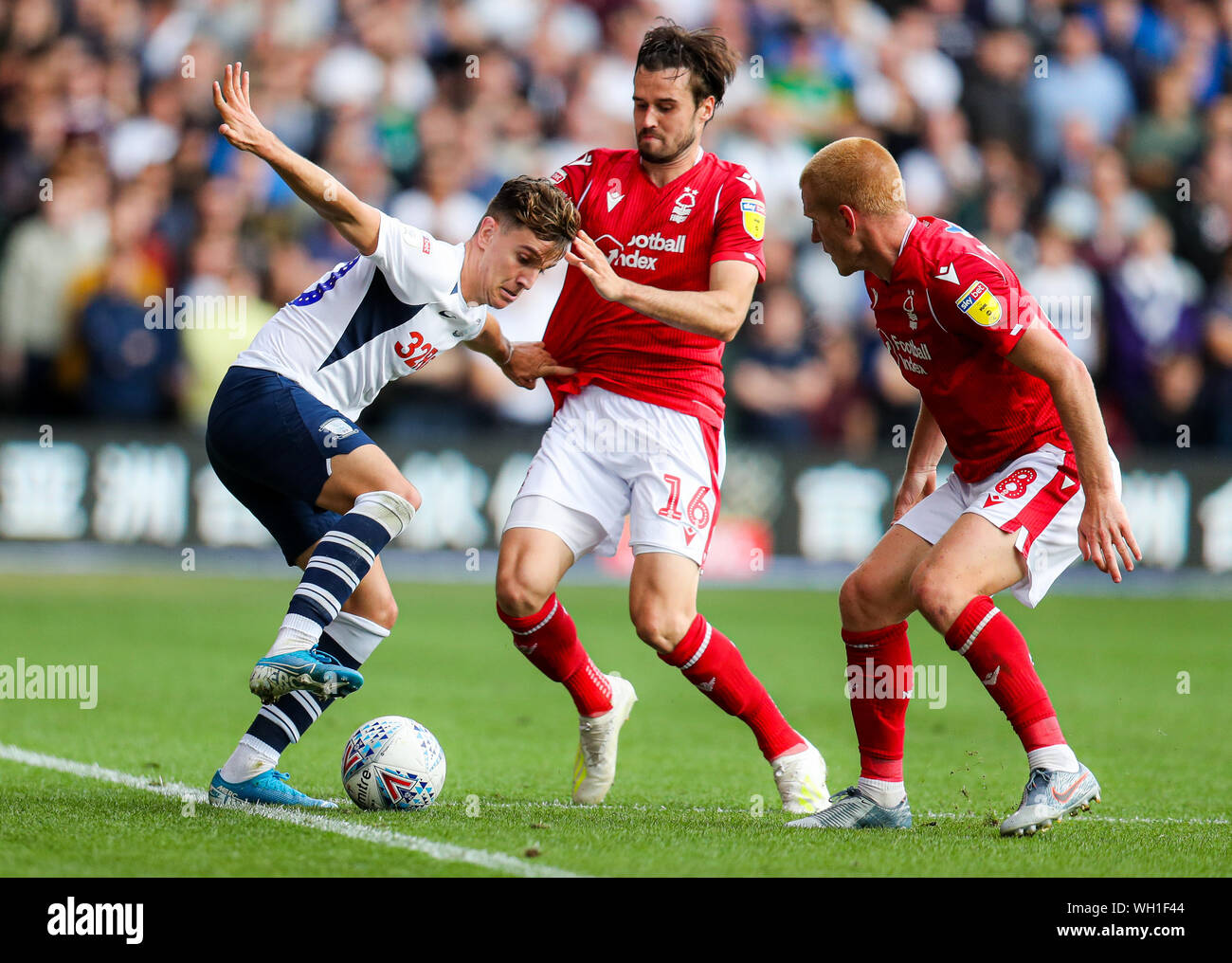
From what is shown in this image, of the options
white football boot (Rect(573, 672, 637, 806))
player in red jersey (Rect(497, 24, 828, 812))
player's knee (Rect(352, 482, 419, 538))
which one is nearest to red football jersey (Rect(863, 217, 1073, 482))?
player in red jersey (Rect(497, 24, 828, 812))

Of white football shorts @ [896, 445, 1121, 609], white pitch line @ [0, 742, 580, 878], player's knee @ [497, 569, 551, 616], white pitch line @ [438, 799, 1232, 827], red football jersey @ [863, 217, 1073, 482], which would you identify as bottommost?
white pitch line @ [438, 799, 1232, 827]

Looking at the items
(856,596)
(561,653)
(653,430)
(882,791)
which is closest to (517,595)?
(561,653)

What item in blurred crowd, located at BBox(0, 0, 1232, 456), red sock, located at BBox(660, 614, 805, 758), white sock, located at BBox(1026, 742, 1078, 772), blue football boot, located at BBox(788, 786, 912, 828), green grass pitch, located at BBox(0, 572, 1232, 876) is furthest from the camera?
blurred crowd, located at BBox(0, 0, 1232, 456)

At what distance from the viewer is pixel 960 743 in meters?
7.71

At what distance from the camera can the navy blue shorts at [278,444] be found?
5.30 meters

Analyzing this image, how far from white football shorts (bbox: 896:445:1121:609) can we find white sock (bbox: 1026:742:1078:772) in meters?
0.50

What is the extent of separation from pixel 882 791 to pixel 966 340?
1.60m

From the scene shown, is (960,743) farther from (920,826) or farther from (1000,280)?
(1000,280)

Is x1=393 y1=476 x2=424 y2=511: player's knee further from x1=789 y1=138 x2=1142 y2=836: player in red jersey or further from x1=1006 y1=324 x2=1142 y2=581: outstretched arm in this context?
x1=1006 y1=324 x2=1142 y2=581: outstretched arm

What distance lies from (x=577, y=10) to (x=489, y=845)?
13163 millimetres

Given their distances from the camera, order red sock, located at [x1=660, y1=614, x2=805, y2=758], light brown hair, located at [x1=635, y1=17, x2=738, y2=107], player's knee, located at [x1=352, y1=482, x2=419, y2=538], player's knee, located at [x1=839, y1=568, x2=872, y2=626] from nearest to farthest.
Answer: player's knee, located at [x1=352, y1=482, x2=419, y2=538] < player's knee, located at [x1=839, y1=568, x2=872, y2=626] < red sock, located at [x1=660, y1=614, x2=805, y2=758] < light brown hair, located at [x1=635, y1=17, x2=738, y2=107]

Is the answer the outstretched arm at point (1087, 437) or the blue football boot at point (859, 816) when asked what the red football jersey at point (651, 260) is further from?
the blue football boot at point (859, 816)

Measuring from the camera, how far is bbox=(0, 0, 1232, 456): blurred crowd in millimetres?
13367

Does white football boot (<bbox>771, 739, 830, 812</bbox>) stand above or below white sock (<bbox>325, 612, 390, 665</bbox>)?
below
